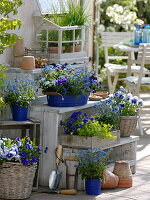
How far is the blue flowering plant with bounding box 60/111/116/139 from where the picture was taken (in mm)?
5070

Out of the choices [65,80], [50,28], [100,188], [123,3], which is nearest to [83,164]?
[100,188]

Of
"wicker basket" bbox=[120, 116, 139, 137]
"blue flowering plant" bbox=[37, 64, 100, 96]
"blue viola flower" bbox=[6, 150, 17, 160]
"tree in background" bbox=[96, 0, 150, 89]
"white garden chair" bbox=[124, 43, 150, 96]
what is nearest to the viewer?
"blue viola flower" bbox=[6, 150, 17, 160]

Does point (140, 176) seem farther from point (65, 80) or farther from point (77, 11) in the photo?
point (77, 11)

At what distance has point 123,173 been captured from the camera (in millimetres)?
5215

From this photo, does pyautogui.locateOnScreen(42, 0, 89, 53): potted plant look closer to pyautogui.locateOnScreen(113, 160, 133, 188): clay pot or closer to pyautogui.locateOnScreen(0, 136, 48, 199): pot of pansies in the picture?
pyautogui.locateOnScreen(113, 160, 133, 188): clay pot

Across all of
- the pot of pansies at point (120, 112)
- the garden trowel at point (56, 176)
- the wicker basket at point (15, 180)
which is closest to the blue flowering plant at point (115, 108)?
the pot of pansies at point (120, 112)

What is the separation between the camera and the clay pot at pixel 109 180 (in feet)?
16.5

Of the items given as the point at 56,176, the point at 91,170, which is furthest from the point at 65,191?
the point at 91,170

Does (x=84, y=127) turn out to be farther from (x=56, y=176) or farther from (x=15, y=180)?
(x=15, y=180)

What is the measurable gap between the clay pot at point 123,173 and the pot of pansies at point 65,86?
0.64m

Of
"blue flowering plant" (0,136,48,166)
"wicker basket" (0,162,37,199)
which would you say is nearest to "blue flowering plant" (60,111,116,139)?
"blue flowering plant" (0,136,48,166)

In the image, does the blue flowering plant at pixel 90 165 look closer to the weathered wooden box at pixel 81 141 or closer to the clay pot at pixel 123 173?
the weathered wooden box at pixel 81 141

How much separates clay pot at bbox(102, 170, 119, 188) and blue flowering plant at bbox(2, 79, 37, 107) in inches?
34.7

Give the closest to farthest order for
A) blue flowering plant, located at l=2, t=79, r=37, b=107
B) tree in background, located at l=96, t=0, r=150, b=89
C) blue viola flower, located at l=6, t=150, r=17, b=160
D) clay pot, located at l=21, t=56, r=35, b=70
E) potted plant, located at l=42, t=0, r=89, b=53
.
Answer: blue viola flower, located at l=6, t=150, r=17, b=160 < blue flowering plant, located at l=2, t=79, r=37, b=107 < clay pot, located at l=21, t=56, r=35, b=70 < potted plant, located at l=42, t=0, r=89, b=53 < tree in background, located at l=96, t=0, r=150, b=89
